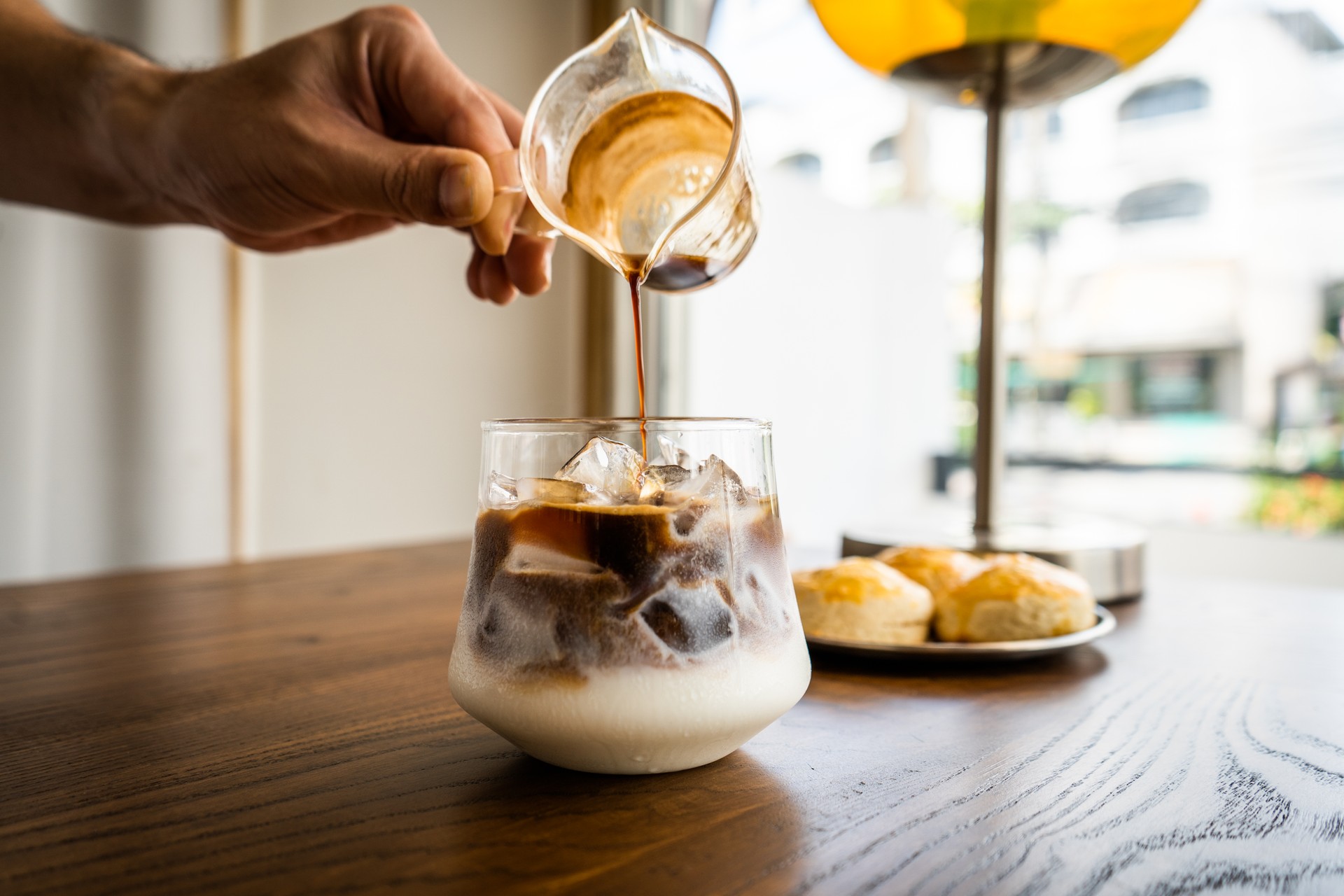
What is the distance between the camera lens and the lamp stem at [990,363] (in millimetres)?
1006

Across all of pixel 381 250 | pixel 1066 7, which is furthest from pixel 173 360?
pixel 1066 7

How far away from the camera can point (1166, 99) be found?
8.93 ft

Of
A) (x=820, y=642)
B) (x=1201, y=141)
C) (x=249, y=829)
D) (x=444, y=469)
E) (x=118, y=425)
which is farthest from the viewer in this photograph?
(x=444, y=469)

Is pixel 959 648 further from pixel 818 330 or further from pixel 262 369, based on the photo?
pixel 818 330

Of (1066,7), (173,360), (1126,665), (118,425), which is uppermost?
(1066,7)

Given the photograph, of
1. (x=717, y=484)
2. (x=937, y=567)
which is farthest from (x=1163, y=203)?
(x=717, y=484)

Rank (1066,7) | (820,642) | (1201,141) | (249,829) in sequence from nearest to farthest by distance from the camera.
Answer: (249,829) → (820,642) → (1066,7) → (1201,141)

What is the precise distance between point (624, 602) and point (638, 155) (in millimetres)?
344

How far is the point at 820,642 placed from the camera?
0.68 m

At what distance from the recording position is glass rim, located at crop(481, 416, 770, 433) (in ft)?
1.46

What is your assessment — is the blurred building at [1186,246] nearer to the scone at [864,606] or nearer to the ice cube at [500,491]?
the scone at [864,606]

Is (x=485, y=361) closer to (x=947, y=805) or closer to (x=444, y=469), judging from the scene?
(x=444, y=469)

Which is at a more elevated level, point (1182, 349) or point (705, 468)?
point (1182, 349)

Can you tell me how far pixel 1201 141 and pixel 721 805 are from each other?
2.84 meters
